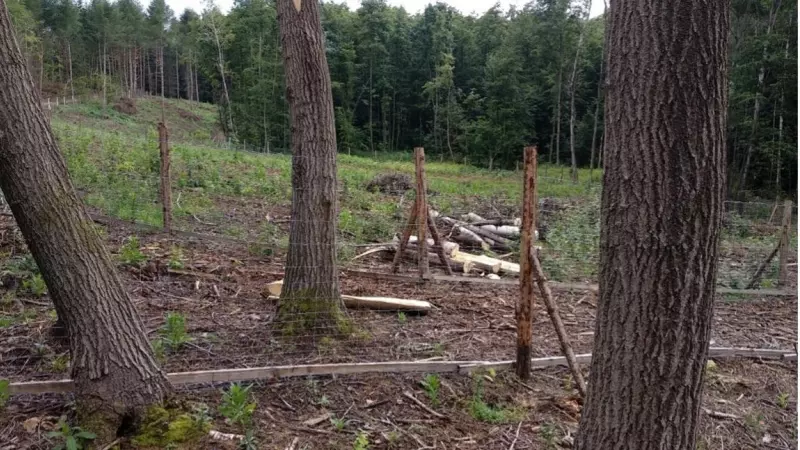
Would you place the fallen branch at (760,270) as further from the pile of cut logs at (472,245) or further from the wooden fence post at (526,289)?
the wooden fence post at (526,289)

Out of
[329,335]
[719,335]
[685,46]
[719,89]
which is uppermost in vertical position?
[685,46]

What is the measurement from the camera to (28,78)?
2.77m

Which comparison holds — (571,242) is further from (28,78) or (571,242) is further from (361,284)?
(28,78)

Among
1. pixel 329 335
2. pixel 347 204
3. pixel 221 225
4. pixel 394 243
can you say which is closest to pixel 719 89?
pixel 329 335

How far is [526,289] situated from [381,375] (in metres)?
1.21

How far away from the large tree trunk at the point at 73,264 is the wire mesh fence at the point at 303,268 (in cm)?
83

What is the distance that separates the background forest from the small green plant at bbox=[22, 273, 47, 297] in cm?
2542

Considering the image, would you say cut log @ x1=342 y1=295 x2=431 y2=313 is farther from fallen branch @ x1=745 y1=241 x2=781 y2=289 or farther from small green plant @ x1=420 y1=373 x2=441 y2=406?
fallen branch @ x1=745 y1=241 x2=781 y2=289

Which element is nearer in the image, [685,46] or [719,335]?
[685,46]

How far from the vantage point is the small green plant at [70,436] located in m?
2.59

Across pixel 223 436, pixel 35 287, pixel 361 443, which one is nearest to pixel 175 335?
pixel 223 436

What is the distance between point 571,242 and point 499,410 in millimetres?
5971

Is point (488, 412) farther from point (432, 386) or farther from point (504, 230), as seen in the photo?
point (504, 230)

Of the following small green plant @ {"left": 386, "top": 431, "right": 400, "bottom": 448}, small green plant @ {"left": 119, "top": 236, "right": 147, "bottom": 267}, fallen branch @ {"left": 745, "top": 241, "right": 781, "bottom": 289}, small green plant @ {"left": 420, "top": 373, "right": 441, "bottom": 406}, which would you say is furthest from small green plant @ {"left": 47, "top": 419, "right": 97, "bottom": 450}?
fallen branch @ {"left": 745, "top": 241, "right": 781, "bottom": 289}
